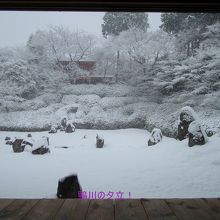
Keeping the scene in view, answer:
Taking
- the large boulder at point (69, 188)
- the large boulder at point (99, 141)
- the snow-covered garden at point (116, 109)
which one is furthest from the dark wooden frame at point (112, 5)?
the large boulder at point (69, 188)

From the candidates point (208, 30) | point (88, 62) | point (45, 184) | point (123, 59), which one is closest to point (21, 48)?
point (88, 62)

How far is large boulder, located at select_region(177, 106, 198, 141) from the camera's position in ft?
9.61

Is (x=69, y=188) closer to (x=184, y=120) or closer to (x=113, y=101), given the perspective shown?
(x=113, y=101)

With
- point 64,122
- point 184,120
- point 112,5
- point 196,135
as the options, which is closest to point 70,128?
point 64,122

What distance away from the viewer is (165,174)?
2824 millimetres

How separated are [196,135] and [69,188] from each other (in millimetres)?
1383

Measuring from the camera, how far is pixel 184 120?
2.94 m

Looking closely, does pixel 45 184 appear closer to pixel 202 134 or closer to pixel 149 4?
pixel 202 134

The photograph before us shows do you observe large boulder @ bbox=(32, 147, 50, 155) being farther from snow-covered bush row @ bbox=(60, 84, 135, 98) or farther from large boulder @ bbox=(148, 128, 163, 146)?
large boulder @ bbox=(148, 128, 163, 146)

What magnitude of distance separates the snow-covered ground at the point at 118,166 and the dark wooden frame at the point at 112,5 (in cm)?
144

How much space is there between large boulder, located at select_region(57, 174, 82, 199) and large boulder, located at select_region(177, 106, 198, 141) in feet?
3.77

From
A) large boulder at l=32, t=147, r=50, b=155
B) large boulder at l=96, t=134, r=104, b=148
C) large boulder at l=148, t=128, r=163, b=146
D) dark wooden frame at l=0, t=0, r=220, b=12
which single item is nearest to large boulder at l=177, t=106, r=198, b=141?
large boulder at l=148, t=128, r=163, b=146

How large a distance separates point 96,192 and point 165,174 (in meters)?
0.71

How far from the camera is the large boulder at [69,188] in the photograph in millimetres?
2703
